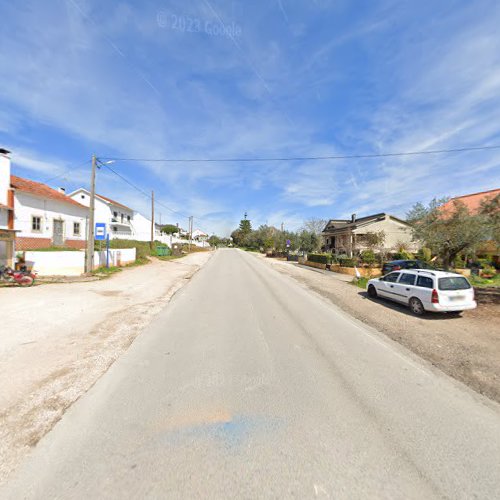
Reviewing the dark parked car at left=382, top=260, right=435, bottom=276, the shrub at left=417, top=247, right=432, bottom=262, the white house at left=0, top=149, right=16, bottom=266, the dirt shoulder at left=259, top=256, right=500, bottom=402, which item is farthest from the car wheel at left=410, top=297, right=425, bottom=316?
the white house at left=0, top=149, right=16, bottom=266

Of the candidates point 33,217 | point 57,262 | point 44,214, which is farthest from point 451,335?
point 44,214

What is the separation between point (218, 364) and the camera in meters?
4.42

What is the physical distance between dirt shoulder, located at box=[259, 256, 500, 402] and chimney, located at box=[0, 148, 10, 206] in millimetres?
22217

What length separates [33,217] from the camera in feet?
68.2

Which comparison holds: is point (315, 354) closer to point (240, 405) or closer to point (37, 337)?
point (240, 405)

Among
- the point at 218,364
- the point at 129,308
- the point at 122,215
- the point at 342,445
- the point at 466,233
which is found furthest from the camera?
the point at 122,215

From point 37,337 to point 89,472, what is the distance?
457cm

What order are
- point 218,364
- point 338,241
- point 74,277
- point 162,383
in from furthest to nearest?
1. point 338,241
2. point 74,277
3. point 218,364
4. point 162,383

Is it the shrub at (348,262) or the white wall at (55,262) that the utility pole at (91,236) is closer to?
the white wall at (55,262)

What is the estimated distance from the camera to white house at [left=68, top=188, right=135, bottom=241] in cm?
4138

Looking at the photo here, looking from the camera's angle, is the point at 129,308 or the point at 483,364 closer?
the point at 483,364

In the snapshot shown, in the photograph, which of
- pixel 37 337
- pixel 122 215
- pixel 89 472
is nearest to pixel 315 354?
pixel 89 472

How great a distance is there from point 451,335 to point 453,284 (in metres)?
2.25

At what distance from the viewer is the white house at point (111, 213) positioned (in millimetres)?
41375
